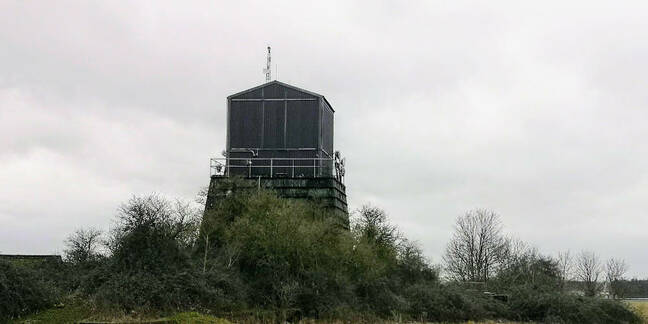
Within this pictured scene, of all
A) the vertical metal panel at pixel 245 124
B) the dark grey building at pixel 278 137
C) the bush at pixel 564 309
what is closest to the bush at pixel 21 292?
the dark grey building at pixel 278 137

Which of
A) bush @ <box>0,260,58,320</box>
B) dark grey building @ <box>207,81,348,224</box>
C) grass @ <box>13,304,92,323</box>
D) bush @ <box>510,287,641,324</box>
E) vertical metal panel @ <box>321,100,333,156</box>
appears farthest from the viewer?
vertical metal panel @ <box>321,100,333,156</box>

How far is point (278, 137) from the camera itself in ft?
158

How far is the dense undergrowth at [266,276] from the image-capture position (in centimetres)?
2697

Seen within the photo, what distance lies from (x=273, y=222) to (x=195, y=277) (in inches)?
209

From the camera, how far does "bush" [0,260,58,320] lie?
24953 millimetres

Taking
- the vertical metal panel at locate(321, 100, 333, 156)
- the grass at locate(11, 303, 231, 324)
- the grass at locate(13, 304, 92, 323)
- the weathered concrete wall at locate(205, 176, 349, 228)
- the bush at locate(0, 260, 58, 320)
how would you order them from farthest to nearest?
the vertical metal panel at locate(321, 100, 333, 156) < the weathered concrete wall at locate(205, 176, 349, 228) < the bush at locate(0, 260, 58, 320) < the grass at locate(13, 304, 92, 323) < the grass at locate(11, 303, 231, 324)

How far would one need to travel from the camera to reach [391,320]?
33.8 meters

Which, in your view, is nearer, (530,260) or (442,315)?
(442,315)

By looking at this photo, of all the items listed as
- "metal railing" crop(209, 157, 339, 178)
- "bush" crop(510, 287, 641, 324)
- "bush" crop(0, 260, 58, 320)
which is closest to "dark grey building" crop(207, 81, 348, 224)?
"metal railing" crop(209, 157, 339, 178)

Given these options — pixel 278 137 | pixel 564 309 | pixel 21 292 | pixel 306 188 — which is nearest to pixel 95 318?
pixel 21 292

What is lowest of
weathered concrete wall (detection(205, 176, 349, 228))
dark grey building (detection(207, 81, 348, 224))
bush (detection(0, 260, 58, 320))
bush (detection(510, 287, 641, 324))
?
bush (detection(510, 287, 641, 324))

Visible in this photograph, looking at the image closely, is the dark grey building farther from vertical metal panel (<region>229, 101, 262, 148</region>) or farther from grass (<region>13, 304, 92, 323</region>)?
grass (<region>13, 304, 92, 323</region>)

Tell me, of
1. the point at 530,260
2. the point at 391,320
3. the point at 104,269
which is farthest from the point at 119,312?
the point at 530,260

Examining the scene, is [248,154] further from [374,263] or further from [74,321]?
[74,321]
